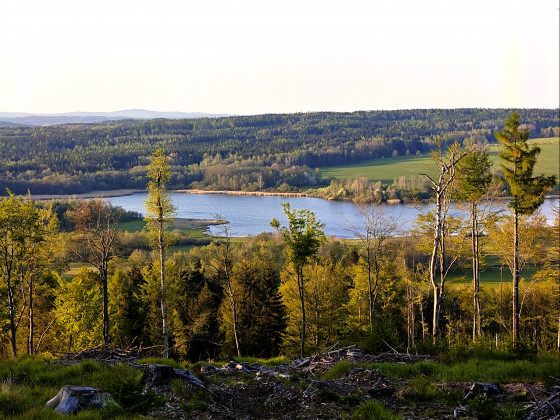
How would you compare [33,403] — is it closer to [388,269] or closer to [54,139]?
[388,269]

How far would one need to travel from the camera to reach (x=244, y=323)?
30625mm

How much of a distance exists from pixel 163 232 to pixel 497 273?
5187cm

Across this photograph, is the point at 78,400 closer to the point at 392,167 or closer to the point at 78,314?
the point at 78,314

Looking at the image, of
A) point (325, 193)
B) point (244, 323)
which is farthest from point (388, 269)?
point (325, 193)

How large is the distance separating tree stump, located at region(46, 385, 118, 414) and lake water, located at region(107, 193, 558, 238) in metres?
70.5

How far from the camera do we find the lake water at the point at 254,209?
83.2 meters

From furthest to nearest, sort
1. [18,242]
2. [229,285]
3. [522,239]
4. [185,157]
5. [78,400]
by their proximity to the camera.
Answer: [185,157]
[229,285]
[522,239]
[18,242]
[78,400]

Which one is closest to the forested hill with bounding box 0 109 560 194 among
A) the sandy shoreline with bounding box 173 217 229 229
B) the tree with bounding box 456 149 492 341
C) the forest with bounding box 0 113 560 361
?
the sandy shoreline with bounding box 173 217 229 229

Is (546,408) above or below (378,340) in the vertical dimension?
above

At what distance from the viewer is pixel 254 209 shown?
109 meters

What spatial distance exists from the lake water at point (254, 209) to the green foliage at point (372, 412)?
229 feet

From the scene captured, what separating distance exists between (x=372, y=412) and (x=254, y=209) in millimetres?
102827

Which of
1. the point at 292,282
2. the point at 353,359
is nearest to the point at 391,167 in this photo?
the point at 292,282

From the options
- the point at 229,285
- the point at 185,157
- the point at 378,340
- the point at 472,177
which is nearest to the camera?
the point at 378,340
